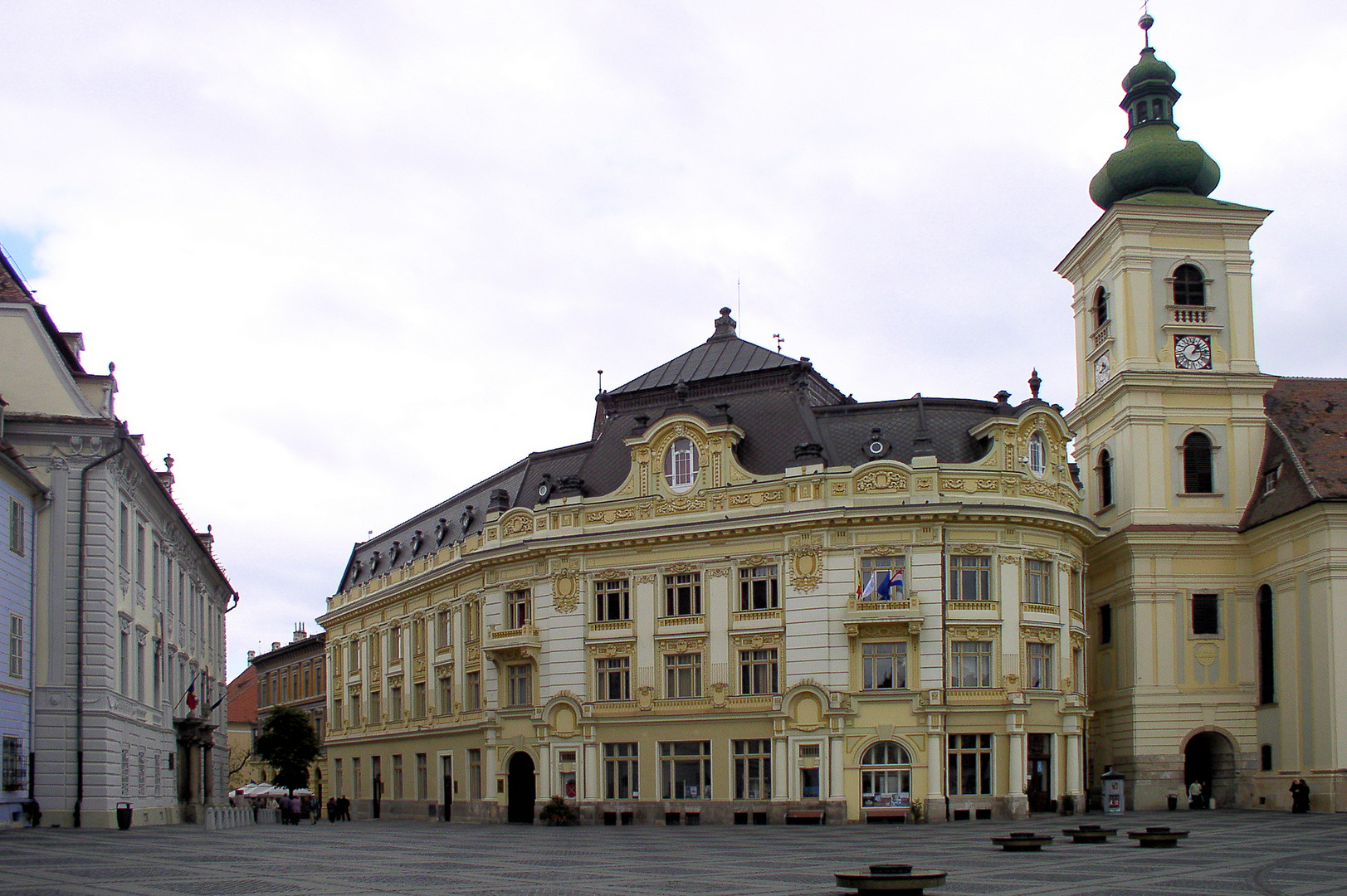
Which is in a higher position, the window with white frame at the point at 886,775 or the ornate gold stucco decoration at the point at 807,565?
the ornate gold stucco decoration at the point at 807,565

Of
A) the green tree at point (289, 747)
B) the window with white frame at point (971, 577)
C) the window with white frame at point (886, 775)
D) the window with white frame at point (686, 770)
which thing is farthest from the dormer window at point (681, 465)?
the green tree at point (289, 747)

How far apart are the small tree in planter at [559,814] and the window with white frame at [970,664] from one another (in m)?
14.9

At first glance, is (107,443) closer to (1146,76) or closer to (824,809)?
(824,809)

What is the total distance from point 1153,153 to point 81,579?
46.8 metres

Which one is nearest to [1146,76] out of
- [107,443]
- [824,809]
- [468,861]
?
[824,809]

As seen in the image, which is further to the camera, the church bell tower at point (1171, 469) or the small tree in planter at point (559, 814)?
the church bell tower at point (1171, 469)

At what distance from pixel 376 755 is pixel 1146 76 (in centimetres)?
4793

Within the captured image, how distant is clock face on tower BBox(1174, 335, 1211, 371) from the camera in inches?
2483

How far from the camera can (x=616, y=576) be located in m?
56.8

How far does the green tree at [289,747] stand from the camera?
274 ft

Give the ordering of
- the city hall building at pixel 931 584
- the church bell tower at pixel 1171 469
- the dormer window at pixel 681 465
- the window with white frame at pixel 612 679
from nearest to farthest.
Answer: the city hall building at pixel 931 584 < the window with white frame at pixel 612 679 < the dormer window at pixel 681 465 < the church bell tower at pixel 1171 469

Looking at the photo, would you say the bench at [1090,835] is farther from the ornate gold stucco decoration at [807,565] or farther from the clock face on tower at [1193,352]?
the clock face on tower at [1193,352]

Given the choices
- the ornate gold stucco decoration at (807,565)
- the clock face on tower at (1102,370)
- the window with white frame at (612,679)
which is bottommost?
the window with white frame at (612,679)

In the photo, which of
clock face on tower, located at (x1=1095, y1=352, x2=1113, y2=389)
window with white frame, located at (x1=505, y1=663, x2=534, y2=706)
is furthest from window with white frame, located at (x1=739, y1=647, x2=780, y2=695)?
clock face on tower, located at (x1=1095, y1=352, x2=1113, y2=389)
